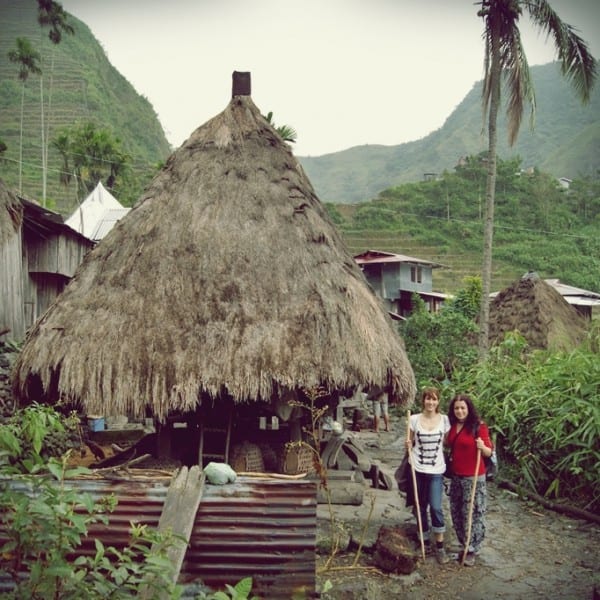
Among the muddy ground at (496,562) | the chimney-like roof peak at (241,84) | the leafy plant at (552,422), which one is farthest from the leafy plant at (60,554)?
the chimney-like roof peak at (241,84)

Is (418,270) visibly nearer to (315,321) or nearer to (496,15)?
(496,15)

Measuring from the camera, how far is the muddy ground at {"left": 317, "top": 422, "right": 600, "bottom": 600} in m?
4.68

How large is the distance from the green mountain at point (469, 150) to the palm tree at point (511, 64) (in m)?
55.0

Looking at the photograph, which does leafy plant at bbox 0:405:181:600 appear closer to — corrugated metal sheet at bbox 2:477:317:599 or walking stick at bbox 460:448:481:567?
corrugated metal sheet at bbox 2:477:317:599

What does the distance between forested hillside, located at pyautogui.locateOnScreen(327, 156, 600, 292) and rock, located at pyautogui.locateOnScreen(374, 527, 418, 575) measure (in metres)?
27.1

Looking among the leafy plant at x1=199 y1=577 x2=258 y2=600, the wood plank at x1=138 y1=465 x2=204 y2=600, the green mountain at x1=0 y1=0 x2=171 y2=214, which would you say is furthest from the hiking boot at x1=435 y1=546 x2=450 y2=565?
the green mountain at x1=0 y1=0 x2=171 y2=214

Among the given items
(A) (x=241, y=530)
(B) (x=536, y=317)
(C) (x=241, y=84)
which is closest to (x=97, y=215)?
(B) (x=536, y=317)

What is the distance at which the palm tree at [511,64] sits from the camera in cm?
1157

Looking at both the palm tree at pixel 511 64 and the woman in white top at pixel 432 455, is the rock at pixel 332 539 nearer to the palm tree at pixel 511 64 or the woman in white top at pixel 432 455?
the woman in white top at pixel 432 455

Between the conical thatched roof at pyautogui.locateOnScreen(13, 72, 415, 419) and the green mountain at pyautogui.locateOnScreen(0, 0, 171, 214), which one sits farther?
the green mountain at pyautogui.locateOnScreen(0, 0, 171, 214)

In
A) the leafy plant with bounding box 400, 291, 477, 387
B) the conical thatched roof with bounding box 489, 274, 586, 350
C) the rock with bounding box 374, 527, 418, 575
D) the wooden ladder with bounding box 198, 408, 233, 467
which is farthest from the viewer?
the conical thatched roof with bounding box 489, 274, 586, 350

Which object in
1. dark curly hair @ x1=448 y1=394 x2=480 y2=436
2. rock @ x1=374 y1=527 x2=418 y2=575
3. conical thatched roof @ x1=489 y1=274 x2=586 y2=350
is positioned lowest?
rock @ x1=374 y1=527 x2=418 y2=575

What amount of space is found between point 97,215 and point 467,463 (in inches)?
867

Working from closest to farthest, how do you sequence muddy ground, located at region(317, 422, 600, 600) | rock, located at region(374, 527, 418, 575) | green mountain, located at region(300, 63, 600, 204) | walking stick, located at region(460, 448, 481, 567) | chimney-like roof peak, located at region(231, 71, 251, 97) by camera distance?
muddy ground, located at region(317, 422, 600, 600) → rock, located at region(374, 527, 418, 575) → walking stick, located at region(460, 448, 481, 567) → chimney-like roof peak, located at region(231, 71, 251, 97) → green mountain, located at region(300, 63, 600, 204)
